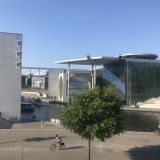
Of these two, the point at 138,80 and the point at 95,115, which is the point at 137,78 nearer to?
the point at 138,80

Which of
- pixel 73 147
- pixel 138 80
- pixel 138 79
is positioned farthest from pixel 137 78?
pixel 73 147

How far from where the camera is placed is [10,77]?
2417 centimetres

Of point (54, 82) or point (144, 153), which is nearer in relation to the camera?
point (144, 153)

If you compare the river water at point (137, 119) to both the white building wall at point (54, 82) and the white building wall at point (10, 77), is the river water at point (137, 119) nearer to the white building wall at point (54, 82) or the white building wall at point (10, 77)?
the white building wall at point (10, 77)

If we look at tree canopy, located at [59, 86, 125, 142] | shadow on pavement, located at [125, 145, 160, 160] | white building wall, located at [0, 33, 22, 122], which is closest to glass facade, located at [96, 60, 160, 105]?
white building wall, located at [0, 33, 22, 122]

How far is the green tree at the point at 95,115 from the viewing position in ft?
→ 30.5

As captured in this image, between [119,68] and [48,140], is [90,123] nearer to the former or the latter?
[48,140]

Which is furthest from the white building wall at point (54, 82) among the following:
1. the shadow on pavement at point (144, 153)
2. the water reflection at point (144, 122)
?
the shadow on pavement at point (144, 153)

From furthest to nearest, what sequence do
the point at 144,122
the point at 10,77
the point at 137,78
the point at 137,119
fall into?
1. the point at 137,78
2. the point at 137,119
3. the point at 144,122
4. the point at 10,77

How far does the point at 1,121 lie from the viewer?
21781 millimetres

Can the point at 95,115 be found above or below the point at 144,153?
above

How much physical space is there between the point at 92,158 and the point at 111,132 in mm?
3436

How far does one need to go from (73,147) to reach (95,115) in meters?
5.34

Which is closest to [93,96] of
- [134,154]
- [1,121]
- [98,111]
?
[98,111]
